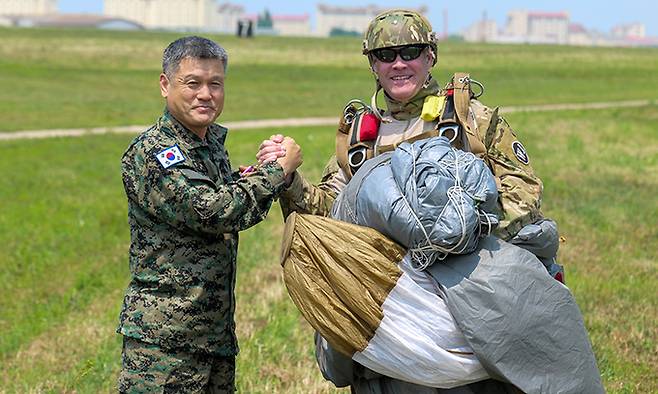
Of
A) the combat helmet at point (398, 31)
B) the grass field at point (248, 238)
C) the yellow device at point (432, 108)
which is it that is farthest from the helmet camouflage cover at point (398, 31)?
the grass field at point (248, 238)

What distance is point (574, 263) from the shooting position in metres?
9.20

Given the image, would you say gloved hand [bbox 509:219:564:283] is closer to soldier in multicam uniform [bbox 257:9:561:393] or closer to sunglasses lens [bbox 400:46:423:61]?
soldier in multicam uniform [bbox 257:9:561:393]

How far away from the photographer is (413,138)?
393 cm

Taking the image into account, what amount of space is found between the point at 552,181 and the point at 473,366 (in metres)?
11.8

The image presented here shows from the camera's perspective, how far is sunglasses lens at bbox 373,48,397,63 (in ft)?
13.0

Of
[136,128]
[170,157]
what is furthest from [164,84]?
[136,128]

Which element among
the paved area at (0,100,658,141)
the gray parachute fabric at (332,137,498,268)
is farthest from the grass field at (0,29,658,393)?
the gray parachute fabric at (332,137,498,268)

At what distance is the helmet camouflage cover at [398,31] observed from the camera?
12.9 ft

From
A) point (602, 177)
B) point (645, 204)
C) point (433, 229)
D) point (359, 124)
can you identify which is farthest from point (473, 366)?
point (602, 177)

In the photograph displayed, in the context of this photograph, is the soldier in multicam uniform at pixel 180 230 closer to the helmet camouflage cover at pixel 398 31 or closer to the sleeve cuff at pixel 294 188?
the sleeve cuff at pixel 294 188

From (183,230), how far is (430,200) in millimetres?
1048

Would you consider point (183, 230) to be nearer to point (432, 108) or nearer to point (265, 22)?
point (432, 108)

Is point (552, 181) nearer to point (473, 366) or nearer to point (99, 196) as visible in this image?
point (99, 196)

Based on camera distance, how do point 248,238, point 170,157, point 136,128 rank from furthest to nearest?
1. point 136,128
2. point 248,238
3. point 170,157
